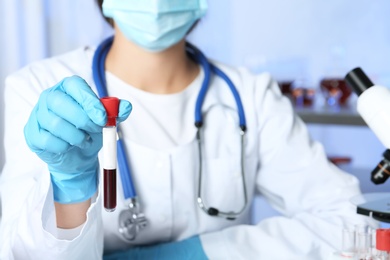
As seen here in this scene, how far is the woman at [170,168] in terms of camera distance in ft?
3.37

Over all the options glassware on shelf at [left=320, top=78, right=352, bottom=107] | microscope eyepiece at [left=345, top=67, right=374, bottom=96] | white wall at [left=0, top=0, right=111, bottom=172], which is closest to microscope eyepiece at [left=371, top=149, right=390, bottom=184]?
microscope eyepiece at [left=345, top=67, right=374, bottom=96]

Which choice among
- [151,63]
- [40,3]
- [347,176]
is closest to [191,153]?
[151,63]

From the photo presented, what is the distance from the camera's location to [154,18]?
4.20 feet

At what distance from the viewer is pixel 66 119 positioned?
35.3 inches

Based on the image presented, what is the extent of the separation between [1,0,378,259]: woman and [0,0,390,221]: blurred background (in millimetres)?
969

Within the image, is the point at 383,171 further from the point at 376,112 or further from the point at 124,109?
the point at 124,109

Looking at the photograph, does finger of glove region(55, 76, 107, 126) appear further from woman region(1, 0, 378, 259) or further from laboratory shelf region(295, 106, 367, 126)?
laboratory shelf region(295, 106, 367, 126)

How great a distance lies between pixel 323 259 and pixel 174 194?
0.37 m

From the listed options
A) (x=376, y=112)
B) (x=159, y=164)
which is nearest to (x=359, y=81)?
(x=376, y=112)

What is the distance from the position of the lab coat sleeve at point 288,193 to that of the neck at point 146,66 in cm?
18

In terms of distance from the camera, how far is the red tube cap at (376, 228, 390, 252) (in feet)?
2.88

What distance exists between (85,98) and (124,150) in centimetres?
43

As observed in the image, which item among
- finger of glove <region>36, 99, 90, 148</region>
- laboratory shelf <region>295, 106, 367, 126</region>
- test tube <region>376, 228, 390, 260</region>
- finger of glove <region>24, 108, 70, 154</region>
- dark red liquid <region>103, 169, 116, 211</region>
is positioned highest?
finger of glove <region>36, 99, 90, 148</region>

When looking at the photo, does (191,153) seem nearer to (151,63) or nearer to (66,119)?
(151,63)
